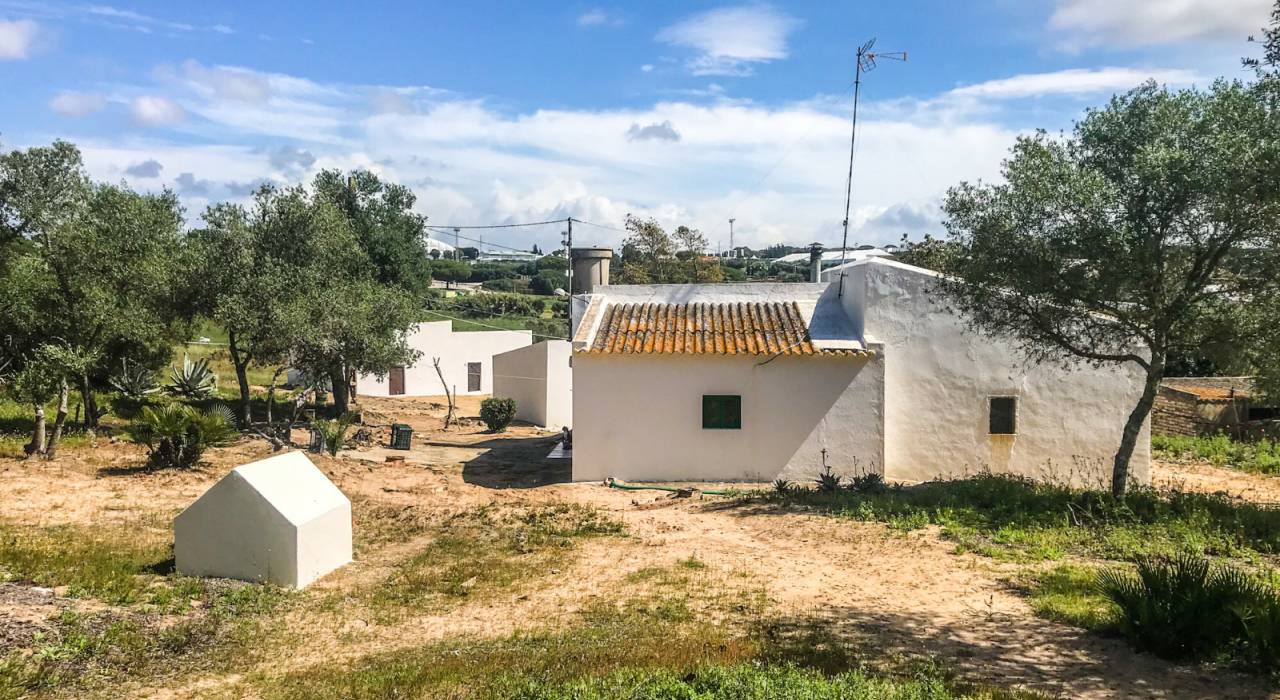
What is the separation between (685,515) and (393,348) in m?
10.9

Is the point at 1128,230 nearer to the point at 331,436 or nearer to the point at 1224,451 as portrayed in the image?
the point at 1224,451

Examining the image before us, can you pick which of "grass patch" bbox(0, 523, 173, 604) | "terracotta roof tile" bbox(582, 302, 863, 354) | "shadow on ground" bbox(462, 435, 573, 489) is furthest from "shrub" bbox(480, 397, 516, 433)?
"grass patch" bbox(0, 523, 173, 604)

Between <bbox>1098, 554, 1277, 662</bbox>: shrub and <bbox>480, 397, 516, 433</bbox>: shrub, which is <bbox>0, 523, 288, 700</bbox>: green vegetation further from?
<bbox>480, 397, 516, 433</bbox>: shrub

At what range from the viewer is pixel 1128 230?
10516mm

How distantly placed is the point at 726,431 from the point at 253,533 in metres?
8.56

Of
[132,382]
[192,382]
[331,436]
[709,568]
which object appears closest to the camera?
[709,568]

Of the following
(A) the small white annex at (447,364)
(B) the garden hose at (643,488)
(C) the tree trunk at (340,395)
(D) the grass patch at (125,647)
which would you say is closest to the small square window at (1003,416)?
(B) the garden hose at (643,488)

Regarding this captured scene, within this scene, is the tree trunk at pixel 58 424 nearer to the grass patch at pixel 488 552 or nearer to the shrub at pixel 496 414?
the grass patch at pixel 488 552

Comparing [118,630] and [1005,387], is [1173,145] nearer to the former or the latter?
[1005,387]

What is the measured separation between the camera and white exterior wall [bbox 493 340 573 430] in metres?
28.6

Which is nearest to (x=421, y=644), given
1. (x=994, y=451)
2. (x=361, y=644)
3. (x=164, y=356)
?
(x=361, y=644)

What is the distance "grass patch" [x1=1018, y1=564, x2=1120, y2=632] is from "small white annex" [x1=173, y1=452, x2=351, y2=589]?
7.41 metres

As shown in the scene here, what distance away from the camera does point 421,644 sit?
7539mm

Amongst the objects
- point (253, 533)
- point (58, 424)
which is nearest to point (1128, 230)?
point (253, 533)
